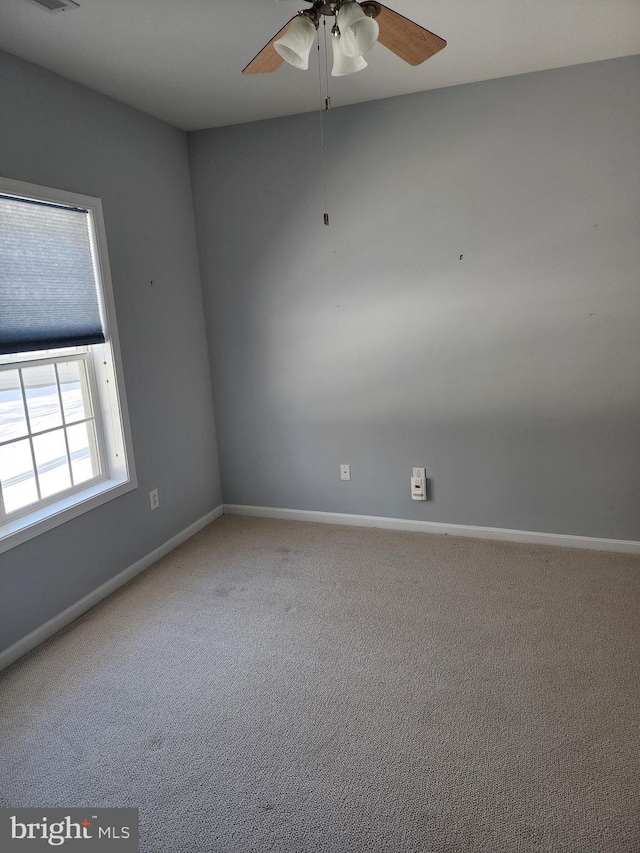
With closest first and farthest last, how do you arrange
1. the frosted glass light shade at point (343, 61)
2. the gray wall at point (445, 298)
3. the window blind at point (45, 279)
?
the frosted glass light shade at point (343, 61) < the window blind at point (45, 279) < the gray wall at point (445, 298)

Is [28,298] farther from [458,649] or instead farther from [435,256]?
[458,649]

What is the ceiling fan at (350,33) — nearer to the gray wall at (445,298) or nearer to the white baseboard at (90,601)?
the gray wall at (445,298)

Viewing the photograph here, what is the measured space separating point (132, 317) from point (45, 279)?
0.61 metres

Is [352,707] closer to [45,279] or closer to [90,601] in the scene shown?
[90,601]

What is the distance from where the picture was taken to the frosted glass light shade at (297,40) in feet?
5.30

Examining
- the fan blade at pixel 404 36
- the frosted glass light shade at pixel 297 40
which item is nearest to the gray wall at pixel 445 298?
the fan blade at pixel 404 36

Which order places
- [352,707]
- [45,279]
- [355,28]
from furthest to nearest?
[45,279] < [352,707] < [355,28]

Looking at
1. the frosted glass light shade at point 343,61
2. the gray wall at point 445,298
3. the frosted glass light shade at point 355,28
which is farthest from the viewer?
the gray wall at point 445,298

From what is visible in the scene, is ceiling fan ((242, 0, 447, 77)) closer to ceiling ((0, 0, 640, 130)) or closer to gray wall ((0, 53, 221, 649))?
ceiling ((0, 0, 640, 130))

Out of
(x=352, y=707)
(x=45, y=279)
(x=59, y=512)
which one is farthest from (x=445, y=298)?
(x=59, y=512)

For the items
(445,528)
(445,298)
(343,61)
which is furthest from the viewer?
(445,528)

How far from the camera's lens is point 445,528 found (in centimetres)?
344

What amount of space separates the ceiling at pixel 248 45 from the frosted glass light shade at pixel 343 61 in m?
0.48

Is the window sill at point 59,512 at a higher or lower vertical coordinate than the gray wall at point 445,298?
lower
